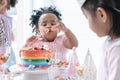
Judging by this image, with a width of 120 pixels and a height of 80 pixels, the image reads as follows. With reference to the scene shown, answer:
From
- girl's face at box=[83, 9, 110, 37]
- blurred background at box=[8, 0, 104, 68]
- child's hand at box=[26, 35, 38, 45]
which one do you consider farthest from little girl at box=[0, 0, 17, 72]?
girl's face at box=[83, 9, 110, 37]

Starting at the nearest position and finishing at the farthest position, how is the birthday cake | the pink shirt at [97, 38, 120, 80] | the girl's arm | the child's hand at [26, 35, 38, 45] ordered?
the pink shirt at [97, 38, 120, 80] → the birthday cake → the girl's arm → the child's hand at [26, 35, 38, 45]

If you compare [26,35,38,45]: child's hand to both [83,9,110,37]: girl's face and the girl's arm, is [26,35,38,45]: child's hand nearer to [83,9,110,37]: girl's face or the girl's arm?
the girl's arm

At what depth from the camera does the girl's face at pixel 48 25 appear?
148 centimetres

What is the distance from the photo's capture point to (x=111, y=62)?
725 mm

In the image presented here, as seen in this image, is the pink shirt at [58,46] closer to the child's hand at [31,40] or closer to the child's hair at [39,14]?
the child's hand at [31,40]

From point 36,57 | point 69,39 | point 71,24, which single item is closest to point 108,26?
point 36,57

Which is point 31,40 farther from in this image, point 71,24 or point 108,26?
point 108,26

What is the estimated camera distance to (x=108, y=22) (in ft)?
2.46

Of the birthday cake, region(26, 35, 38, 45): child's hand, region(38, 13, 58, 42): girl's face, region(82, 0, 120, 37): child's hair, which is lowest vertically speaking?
the birthday cake

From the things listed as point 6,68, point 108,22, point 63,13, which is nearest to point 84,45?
point 63,13

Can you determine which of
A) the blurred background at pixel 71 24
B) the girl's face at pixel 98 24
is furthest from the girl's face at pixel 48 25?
the girl's face at pixel 98 24

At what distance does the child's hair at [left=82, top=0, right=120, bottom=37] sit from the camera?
73cm

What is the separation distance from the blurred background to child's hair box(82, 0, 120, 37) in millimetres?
743

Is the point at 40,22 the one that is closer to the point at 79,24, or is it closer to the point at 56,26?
the point at 56,26
